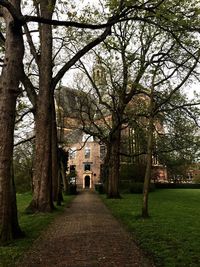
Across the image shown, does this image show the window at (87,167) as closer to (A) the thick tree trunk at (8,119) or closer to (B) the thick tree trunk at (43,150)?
(B) the thick tree trunk at (43,150)

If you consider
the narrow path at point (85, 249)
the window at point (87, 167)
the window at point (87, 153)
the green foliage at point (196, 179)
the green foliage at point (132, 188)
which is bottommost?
the narrow path at point (85, 249)

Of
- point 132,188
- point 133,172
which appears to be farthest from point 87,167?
point 132,188

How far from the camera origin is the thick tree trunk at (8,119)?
33.7 feet

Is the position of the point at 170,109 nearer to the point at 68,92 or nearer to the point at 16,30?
the point at 16,30

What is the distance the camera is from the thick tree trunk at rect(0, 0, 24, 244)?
405 inches

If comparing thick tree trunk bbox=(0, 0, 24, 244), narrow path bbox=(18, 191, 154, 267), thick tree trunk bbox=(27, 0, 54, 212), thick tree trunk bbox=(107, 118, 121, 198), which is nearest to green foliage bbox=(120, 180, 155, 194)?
thick tree trunk bbox=(107, 118, 121, 198)

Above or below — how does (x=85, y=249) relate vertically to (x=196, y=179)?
below

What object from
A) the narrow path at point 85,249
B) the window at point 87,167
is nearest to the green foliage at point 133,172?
the window at point 87,167

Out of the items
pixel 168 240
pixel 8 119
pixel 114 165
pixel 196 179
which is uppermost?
pixel 196 179

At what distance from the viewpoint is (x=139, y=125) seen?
30.9 metres

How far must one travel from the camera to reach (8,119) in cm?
1055

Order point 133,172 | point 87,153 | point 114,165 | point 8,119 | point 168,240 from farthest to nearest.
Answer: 1. point 87,153
2. point 133,172
3. point 114,165
4. point 168,240
5. point 8,119

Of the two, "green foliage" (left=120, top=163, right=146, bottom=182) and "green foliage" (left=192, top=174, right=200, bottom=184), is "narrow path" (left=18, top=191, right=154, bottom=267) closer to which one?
"green foliage" (left=120, top=163, right=146, bottom=182)

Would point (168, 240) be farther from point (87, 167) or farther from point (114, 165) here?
point (87, 167)
